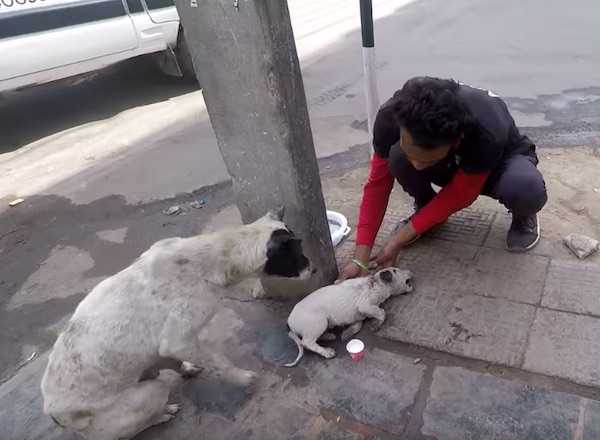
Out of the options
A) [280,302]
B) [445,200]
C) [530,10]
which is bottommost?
[530,10]

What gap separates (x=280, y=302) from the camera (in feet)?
10.4

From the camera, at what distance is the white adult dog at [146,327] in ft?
7.18

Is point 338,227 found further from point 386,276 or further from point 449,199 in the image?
point 449,199

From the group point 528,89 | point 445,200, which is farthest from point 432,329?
point 528,89

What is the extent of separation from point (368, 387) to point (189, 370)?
99cm

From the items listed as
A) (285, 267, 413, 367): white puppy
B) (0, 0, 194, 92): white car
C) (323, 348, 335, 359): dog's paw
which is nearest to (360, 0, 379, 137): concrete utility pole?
(285, 267, 413, 367): white puppy

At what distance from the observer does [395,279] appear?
2887 millimetres

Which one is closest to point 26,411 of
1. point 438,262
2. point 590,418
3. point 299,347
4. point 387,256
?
point 299,347

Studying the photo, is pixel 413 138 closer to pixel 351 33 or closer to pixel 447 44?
pixel 447 44

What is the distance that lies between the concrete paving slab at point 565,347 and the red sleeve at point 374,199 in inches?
39.9

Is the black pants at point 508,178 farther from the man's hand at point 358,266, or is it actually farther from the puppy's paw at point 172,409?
the puppy's paw at point 172,409

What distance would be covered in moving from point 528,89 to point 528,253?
329 centimetres

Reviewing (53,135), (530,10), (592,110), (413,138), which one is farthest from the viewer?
(530,10)

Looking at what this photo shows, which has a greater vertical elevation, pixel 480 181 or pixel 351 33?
pixel 480 181
